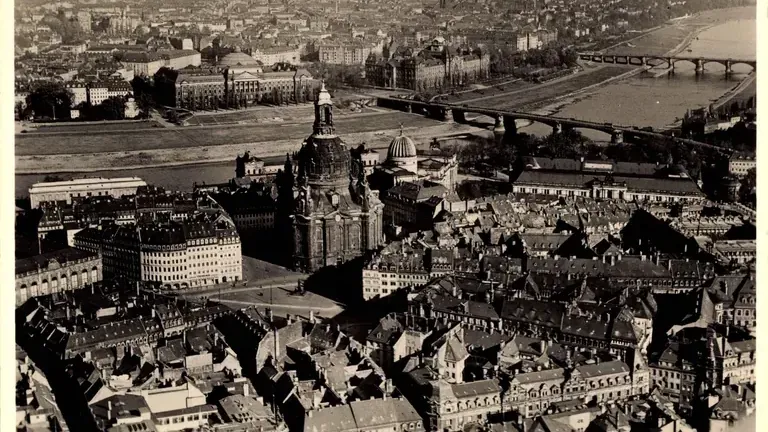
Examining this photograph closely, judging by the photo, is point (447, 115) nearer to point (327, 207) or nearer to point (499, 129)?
point (499, 129)

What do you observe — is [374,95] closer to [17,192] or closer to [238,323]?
[17,192]

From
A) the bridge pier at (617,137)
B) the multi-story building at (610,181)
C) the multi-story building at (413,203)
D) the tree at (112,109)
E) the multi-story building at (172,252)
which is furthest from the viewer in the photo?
the tree at (112,109)

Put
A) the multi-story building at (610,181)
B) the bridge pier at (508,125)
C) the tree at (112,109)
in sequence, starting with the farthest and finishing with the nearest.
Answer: the bridge pier at (508,125)
the tree at (112,109)
the multi-story building at (610,181)

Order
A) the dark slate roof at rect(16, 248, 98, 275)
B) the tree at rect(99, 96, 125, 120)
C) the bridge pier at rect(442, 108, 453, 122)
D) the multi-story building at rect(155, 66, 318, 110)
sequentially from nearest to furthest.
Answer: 1. the dark slate roof at rect(16, 248, 98, 275)
2. the tree at rect(99, 96, 125, 120)
3. the bridge pier at rect(442, 108, 453, 122)
4. the multi-story building at rect(155, 66, 318, 110)

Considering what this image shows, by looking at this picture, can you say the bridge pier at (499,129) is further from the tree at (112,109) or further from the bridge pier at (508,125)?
the tree at (112,109)

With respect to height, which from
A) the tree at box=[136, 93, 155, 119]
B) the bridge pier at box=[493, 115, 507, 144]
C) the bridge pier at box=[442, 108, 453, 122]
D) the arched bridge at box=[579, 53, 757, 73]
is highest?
the arched bridge at box=[579, 53, 757, 73]

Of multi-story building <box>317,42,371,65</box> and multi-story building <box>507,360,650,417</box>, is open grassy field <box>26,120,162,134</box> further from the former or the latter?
multi-story building <box>507,360,650,417</box>

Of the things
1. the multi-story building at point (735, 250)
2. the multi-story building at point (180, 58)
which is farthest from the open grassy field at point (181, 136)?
the multi-story building at point (735, 250)

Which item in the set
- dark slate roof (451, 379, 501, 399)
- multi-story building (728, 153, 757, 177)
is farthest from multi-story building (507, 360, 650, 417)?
multi-story building (728, 153, 757, 177)
